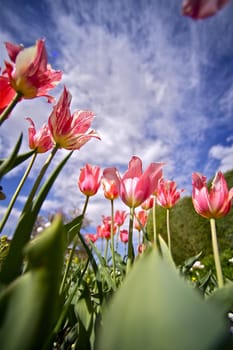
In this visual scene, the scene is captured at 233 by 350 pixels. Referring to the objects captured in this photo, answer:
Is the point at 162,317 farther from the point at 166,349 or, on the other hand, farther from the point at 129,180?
the point at 129,180

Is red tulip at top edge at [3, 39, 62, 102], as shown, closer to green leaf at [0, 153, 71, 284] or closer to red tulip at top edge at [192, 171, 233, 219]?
green leaf at [0, 153, 71, 284]

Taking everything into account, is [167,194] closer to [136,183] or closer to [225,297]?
[136,183]

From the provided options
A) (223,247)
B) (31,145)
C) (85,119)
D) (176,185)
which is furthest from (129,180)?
(223,247)

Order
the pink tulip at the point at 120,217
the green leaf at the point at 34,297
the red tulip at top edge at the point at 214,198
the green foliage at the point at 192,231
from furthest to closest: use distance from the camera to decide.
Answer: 1. the green foliage at the point at 192,231
2. the pink tulip at the point at 120,217
3. the red tulip at top edge at the point at 214,198
4. the green leaf at the point at 34,297

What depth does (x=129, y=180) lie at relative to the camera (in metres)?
1.04

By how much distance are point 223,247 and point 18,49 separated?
6.26 meters

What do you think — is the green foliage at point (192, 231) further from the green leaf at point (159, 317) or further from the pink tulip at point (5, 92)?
the green leaf at point (159, 317)

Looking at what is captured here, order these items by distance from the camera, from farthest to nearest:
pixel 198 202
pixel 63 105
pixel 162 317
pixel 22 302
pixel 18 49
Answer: pixel 198 202
pixel 63 105
pixel 18 49
pixel 22 302
pixel 162 317

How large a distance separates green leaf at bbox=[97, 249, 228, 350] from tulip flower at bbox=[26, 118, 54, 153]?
95cm

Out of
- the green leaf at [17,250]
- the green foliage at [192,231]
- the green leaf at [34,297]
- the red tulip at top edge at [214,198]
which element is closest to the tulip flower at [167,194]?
the red tulip at top edge at [214,198]

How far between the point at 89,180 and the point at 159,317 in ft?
3.72

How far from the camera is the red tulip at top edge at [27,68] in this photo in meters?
0.80

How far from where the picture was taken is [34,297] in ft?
1.33

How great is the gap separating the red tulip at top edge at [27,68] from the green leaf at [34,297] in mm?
564
